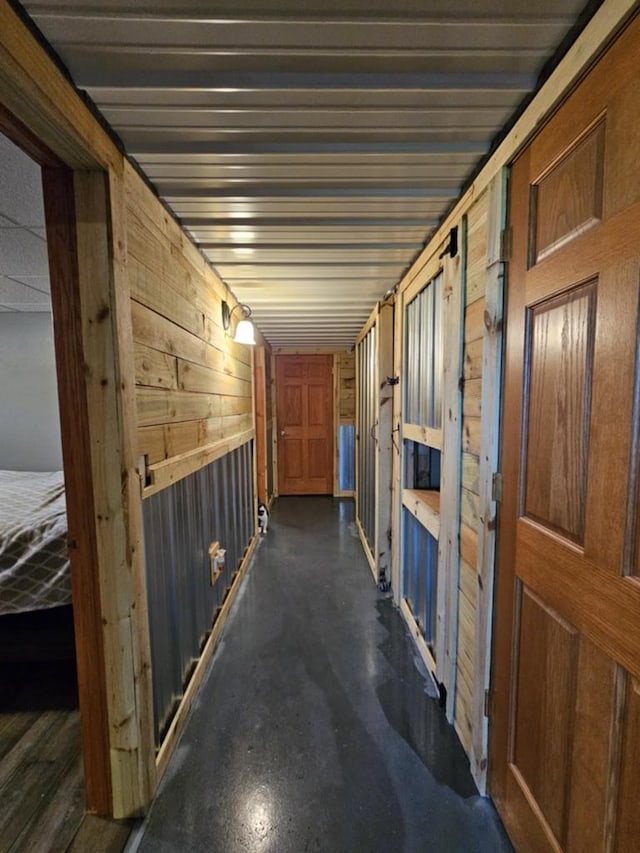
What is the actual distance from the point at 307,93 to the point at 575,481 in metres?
1.18

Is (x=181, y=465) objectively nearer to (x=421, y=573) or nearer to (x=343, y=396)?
(x=421, y=573)

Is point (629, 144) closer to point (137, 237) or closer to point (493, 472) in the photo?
point (493, 472)

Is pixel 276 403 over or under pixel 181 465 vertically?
over

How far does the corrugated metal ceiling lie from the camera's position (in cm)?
77

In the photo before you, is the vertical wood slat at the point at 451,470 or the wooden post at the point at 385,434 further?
the wooden post at the point at 385,434

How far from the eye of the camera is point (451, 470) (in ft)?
4.93

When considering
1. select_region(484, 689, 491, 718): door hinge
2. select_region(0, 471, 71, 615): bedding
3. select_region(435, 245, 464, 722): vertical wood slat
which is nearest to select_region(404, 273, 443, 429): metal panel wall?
select_region(435, 245, 464, 722): vertical wood slat

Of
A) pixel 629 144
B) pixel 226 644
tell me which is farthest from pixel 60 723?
pixel 629 144

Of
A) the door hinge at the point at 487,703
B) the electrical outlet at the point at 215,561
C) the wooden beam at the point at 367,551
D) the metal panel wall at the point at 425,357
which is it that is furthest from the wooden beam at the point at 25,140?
the wooden beam at the point at 367,551

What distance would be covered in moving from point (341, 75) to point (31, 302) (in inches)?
149

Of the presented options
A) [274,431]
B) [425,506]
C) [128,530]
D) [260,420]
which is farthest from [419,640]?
[274,431]

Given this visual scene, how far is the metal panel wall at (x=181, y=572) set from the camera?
138 centimetres

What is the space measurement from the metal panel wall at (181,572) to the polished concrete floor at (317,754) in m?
0.21

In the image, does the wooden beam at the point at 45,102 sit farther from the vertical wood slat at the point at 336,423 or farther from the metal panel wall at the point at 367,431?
the vertical wood slat at the point at 336,423
